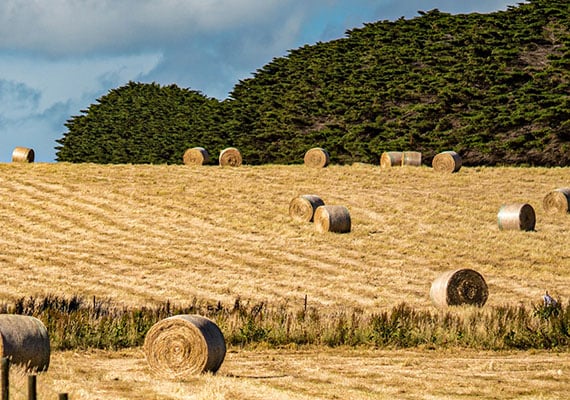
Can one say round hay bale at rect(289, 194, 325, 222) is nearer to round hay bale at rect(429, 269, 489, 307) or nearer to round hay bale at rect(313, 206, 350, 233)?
round hay bale at rect(313, 206, 350, 233)

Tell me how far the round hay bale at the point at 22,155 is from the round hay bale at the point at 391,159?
54.0 feet

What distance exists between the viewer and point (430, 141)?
5716 centimetres

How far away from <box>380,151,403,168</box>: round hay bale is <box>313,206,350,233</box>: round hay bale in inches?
613

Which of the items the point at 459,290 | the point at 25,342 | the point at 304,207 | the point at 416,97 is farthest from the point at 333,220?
the point at 416,97

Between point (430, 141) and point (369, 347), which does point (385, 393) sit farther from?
point (430, 141)

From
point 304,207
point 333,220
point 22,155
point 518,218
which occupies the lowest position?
point 333,220

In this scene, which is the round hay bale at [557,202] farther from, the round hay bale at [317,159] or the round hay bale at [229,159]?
the round hay bale at [229,159]

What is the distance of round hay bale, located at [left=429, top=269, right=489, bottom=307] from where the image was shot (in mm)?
25906

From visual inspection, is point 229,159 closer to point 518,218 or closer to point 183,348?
point 518,218

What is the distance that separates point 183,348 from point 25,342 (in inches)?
87.9

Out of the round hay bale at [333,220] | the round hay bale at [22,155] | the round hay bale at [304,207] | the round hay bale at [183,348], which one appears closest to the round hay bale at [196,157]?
the round hay bale at [22,155]

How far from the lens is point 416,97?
59281 millimetres

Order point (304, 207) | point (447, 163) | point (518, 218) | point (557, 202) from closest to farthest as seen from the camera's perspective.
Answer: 1. point (518, 218)
2. point (304, 207)
3. point (557, 202)
4. point (447, 163)

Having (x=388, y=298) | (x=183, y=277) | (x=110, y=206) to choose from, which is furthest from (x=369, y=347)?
(x=110, y=206)
